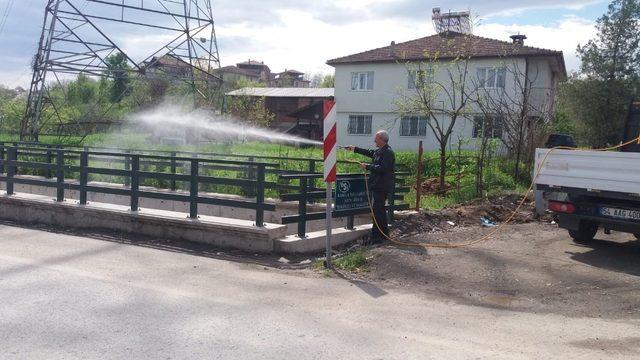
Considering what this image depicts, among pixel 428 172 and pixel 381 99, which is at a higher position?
pixel 381 99

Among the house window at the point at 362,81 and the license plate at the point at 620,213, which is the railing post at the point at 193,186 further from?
the house window at the point at 362,81

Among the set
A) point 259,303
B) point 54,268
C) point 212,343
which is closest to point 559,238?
point 259,303

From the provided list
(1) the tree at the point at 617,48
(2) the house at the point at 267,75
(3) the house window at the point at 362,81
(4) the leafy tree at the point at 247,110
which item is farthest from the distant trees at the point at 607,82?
(2) the house at the point at 267,75

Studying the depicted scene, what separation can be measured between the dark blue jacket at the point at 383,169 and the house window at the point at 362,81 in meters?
31.4

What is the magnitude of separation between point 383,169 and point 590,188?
3107 millimetres

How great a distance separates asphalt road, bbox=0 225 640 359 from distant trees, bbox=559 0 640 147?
131 feet

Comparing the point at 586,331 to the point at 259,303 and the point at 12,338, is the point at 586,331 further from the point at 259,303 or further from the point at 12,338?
the point at 12,338

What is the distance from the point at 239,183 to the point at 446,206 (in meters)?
5.92

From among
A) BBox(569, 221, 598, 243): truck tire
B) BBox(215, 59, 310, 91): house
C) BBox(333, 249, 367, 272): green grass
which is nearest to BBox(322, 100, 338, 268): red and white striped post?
BBox(333, 249, 367, 272): green grass

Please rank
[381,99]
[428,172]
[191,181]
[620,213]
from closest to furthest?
[620,213]
[191,181]
[428,172]
[381,99]

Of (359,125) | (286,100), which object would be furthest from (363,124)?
(286,100)

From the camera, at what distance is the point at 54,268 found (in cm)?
782

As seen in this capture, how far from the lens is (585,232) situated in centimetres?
975

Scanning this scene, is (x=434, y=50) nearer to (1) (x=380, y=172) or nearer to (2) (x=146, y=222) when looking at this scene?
(1) (x=380, y=172)
